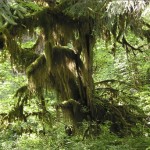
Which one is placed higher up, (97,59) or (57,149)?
(97,59)

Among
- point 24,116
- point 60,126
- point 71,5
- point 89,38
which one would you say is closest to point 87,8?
point 71,5

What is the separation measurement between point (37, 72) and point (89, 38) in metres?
1.31

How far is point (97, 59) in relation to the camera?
36.4 ft

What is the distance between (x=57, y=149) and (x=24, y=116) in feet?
4.83

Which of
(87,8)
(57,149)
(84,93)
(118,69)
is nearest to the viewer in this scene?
(87,8)

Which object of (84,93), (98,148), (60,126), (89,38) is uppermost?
(89,38)

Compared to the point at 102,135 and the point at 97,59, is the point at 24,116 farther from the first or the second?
the point at 97,59

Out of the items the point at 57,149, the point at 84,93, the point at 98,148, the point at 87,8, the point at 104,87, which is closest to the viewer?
the point at 87,8

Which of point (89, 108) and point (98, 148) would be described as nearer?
point (98, 148)

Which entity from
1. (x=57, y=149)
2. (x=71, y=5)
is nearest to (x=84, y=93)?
(x=57, y=149)

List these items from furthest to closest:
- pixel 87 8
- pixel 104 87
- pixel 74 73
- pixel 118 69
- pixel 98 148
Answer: pixel 118 69 < pixel 104 87 < pixel 74 73 < pixel 98 148 < pixel 87 8

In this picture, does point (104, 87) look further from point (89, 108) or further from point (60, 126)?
point (60, 126)

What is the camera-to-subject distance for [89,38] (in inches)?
255

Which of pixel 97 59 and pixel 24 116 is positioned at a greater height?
pixel 97 59
